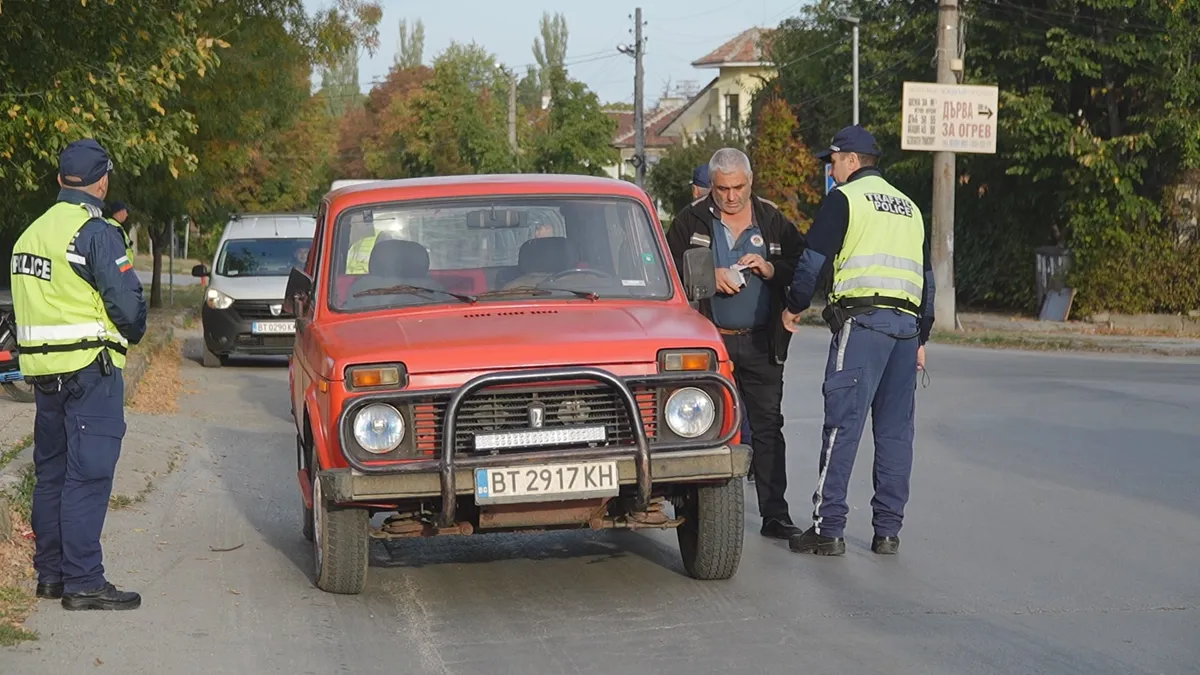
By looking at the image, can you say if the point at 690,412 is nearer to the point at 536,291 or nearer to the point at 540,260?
the point at 536,291

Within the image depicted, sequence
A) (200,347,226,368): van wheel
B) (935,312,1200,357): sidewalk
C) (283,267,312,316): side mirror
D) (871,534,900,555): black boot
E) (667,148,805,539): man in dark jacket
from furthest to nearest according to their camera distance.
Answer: (935,312,1200,357): sidewalk → (200,347,226,368): van wheel → (667,148,805,539): man in dark jacket → (871,534,900,555): black boot → (283,267,312,316): side mirror

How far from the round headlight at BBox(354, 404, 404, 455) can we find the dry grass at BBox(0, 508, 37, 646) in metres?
1.51

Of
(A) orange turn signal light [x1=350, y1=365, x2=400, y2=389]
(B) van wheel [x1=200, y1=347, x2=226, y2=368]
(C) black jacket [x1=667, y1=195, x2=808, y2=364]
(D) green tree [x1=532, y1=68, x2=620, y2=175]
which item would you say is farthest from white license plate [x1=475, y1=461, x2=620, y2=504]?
(D) green tree [x1=532, y1=68, x2=620, y2=175]

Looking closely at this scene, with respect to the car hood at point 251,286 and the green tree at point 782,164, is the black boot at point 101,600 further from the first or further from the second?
the green tree at point 782,164

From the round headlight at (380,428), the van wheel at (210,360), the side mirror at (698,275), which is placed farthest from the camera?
the van wheel at (210,360)

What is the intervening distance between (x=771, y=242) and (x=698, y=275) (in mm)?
1213

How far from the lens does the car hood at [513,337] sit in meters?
6.77

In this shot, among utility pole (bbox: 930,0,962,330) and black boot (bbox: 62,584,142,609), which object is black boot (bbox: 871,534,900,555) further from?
utility pole (bbox: 930,0,962,330)

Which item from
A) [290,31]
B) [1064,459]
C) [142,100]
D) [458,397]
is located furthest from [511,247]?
[290,31]

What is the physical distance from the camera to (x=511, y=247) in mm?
7891

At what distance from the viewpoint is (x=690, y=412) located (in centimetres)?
705

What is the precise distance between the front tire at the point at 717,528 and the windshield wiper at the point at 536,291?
103cm

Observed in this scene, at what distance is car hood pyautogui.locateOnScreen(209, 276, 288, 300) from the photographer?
803 inches

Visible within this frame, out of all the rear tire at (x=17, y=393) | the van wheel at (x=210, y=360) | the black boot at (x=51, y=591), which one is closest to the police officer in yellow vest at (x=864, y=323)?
the black boot at (x=51, y=591)
